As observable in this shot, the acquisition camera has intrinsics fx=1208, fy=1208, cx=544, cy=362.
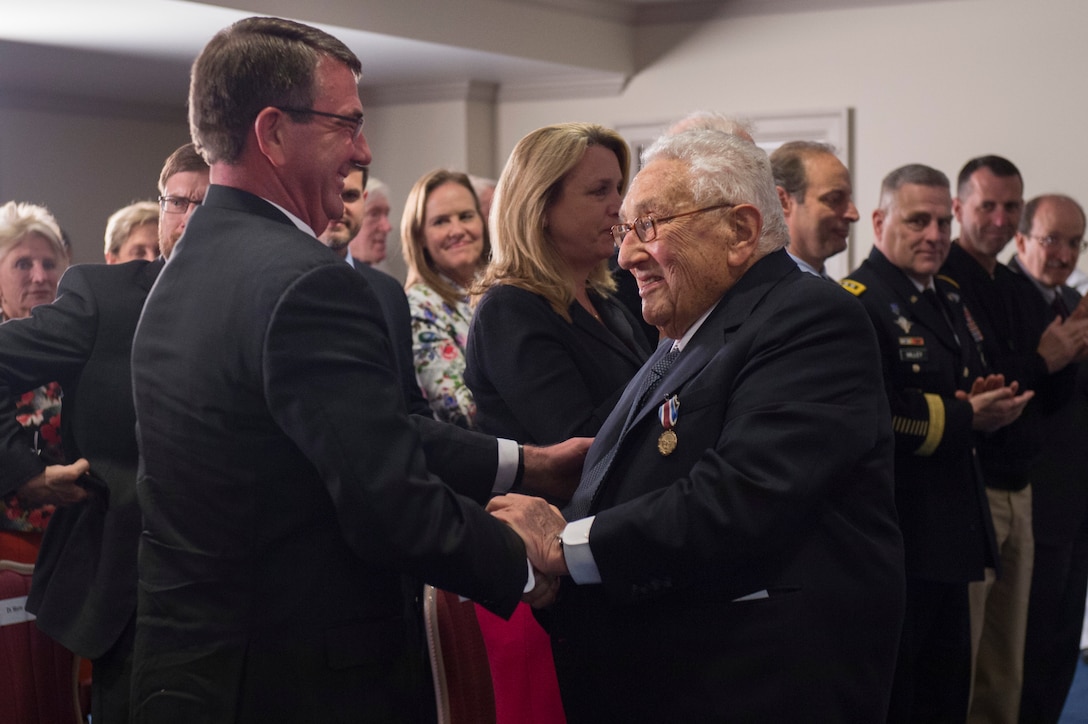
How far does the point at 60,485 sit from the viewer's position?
2.35 metres

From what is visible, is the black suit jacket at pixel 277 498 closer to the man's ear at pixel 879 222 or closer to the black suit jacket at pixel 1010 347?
the man's ear at pixel 879 222

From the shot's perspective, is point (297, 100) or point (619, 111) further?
point (619, 111)

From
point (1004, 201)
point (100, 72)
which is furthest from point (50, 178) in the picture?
point (1004, 201)

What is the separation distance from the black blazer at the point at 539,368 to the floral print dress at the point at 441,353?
3.60ft

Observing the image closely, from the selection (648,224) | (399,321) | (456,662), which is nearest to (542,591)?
(456,662)

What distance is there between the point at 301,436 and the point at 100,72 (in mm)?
6989

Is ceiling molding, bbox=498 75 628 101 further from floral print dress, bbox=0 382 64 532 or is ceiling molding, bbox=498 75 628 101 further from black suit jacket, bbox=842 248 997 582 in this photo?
floral print dress, bbox=0 382 64 532

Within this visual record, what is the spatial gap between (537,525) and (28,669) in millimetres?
1267

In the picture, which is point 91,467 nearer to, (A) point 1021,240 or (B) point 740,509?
(B) point 740,509

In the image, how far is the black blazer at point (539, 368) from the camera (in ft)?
7.68

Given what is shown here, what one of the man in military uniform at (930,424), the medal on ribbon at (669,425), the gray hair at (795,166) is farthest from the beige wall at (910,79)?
the medal on ribbon at (669,425)

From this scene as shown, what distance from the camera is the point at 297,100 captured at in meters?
1.66

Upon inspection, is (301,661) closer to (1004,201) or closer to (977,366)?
(977,366)

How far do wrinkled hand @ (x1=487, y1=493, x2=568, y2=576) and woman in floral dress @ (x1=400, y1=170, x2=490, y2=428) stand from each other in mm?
1623
